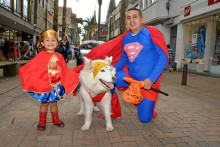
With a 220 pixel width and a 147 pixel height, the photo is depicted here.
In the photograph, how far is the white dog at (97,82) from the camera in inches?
105

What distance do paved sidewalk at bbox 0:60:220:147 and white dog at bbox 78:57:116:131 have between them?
303 mm

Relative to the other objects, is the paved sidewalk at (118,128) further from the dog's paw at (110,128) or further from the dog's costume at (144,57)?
the dog's costume at (144,57)

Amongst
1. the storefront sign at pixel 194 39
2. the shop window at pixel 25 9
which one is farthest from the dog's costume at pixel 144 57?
the shop window at pixel 25 9

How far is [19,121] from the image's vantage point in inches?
136

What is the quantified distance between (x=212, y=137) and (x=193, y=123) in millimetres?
614

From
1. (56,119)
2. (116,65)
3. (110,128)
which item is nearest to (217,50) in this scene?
(116,65)

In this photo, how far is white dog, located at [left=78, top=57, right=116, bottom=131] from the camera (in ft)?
8.74

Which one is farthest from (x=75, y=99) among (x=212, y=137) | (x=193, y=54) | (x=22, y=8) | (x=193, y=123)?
(x=22, y=8)

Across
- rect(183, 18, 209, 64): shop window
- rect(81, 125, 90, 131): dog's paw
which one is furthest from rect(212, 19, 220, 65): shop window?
rect(81, 125, 90, 131): dog's paw

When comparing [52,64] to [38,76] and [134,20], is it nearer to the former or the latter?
[38,76]

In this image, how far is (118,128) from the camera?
327 centimetres

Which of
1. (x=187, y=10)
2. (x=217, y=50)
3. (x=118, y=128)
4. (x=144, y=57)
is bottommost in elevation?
(x=118, y=128)

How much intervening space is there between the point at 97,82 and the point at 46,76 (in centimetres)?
80

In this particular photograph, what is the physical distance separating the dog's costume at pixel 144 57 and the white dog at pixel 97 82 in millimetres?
541
